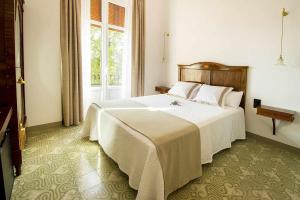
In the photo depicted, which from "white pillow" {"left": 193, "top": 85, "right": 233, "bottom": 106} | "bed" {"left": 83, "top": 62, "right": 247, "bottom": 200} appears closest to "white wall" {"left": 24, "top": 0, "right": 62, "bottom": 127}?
"bed" {"left": 83, "top": 62, "right": 247, "bottom": 200}

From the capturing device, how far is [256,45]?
2.97m

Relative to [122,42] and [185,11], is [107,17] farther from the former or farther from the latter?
[185,11]

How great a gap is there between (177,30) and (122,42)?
4.30 ft

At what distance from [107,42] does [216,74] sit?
91.9 inches

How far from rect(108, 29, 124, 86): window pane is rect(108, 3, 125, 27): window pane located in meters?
0.18

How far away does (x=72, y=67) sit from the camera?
3.35 meters

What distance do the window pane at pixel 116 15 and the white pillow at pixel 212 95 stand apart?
2.38 metres

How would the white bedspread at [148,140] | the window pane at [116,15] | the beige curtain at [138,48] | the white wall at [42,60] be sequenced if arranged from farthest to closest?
the beige curtain at [138,48] → the window pane at [116,15] → the white wall at [42,60] → the white bedspread at [148,140]

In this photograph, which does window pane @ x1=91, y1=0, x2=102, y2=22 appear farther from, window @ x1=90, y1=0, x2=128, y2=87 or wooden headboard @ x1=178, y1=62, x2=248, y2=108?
wooden headboard @ x1=178, y1=62, x2=248, y2=108

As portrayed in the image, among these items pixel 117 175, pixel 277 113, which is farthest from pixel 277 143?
pixel 117 175

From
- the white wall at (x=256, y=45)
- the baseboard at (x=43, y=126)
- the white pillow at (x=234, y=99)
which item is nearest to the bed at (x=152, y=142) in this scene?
the white pillow at (x=234, y=99)

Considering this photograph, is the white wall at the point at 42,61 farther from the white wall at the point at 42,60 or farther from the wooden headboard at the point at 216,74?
the wooden headboard at the point at 216,74

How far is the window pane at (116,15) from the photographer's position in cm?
398

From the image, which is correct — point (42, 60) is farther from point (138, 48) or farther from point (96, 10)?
point (138, 48)
